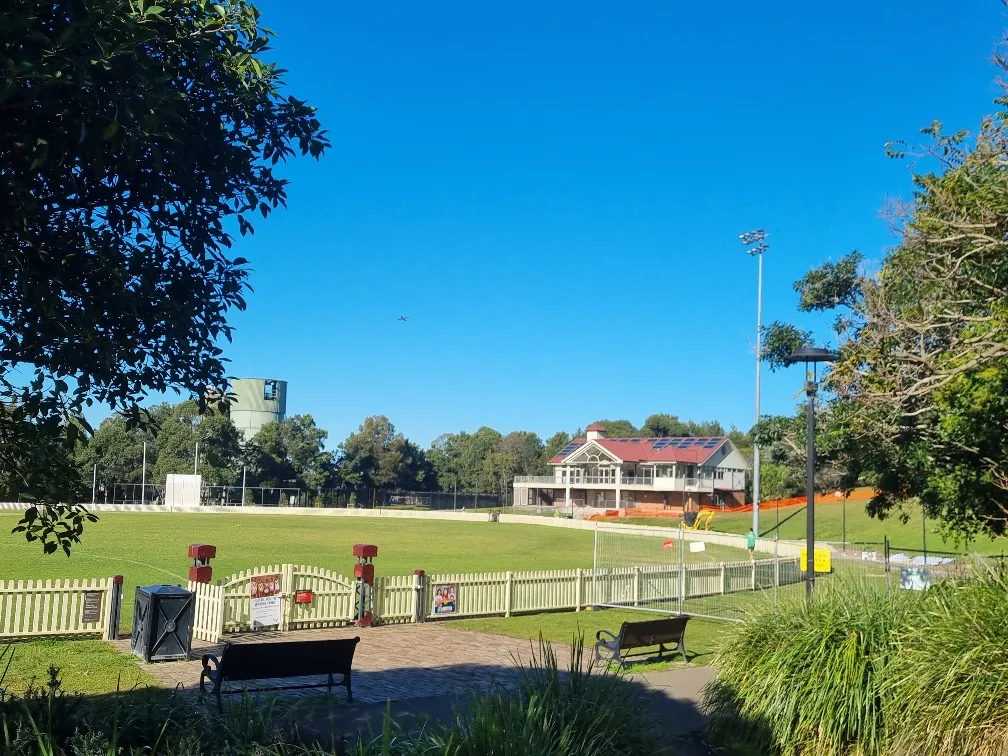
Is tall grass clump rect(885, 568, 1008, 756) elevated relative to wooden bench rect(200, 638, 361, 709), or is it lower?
elevated

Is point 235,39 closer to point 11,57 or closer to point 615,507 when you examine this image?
point 11,57

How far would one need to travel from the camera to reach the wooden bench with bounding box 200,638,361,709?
30.9ft

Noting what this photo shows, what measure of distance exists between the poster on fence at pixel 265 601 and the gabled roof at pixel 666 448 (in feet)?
248

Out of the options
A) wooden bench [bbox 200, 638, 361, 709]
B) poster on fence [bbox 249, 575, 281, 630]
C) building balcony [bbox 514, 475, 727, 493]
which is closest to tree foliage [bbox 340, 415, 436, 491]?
building balcony [bbox 514, 475, 727, 493]

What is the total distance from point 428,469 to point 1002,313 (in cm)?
11071

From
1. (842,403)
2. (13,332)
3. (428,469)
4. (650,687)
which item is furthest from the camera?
(428,469)

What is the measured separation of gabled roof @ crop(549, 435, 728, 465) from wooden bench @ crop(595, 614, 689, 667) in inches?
2999

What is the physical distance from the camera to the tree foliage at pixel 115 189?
4570mm

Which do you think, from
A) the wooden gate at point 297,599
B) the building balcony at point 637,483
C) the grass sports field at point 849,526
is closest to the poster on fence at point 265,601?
the wooden gate at point 297,599

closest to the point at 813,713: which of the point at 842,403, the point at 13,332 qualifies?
the point at 13,332

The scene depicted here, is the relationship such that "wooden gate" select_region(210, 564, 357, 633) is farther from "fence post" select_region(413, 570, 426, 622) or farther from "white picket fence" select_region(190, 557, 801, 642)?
"fence post" select_region(413, 570, 426, 622)

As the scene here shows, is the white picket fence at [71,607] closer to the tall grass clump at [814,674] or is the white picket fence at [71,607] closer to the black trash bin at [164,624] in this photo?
the black trash bin at [164,624]

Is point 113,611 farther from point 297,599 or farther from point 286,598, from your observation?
point 297,599

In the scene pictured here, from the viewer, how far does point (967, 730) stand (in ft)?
22.6
